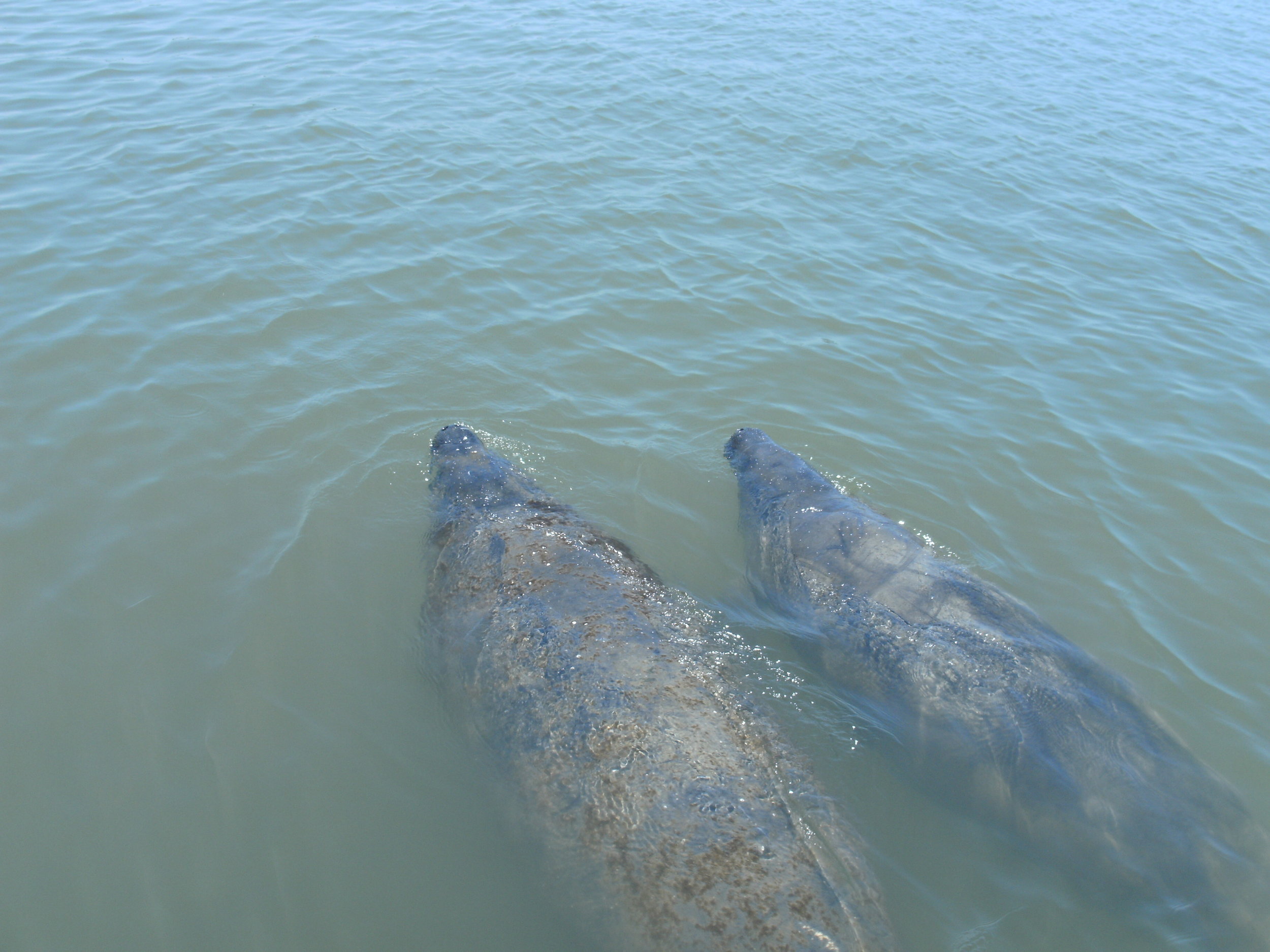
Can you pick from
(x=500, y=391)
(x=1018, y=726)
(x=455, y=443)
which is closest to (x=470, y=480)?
(x=455, y=443)

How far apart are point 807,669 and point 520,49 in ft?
54.8

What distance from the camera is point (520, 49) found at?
1900cm

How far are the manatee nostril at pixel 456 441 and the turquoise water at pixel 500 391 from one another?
0.44 metres

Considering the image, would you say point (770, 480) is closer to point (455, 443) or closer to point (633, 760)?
point (455, 443)

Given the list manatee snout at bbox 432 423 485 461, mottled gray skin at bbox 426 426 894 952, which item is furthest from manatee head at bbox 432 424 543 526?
mottled gray skin at bbox 426 426 894 952

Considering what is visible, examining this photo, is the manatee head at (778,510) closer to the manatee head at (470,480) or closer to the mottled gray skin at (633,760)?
the mottled gray skin at (633,760)

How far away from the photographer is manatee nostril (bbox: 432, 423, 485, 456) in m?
8.29

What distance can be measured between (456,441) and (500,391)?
5.22ft

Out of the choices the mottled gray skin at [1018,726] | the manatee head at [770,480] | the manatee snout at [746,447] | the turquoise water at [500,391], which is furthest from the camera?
the manatee snout at [746,447]

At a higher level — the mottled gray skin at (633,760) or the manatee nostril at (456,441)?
the mottled gray skin at (633,760)

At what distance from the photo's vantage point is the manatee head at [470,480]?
7.52m

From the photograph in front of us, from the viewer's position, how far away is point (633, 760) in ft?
16.6

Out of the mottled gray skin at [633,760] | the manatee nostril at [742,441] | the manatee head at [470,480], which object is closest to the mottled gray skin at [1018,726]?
the mottled gray skin at [633,760]

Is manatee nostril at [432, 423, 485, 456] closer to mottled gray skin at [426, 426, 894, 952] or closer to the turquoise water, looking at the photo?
the turquoise water
